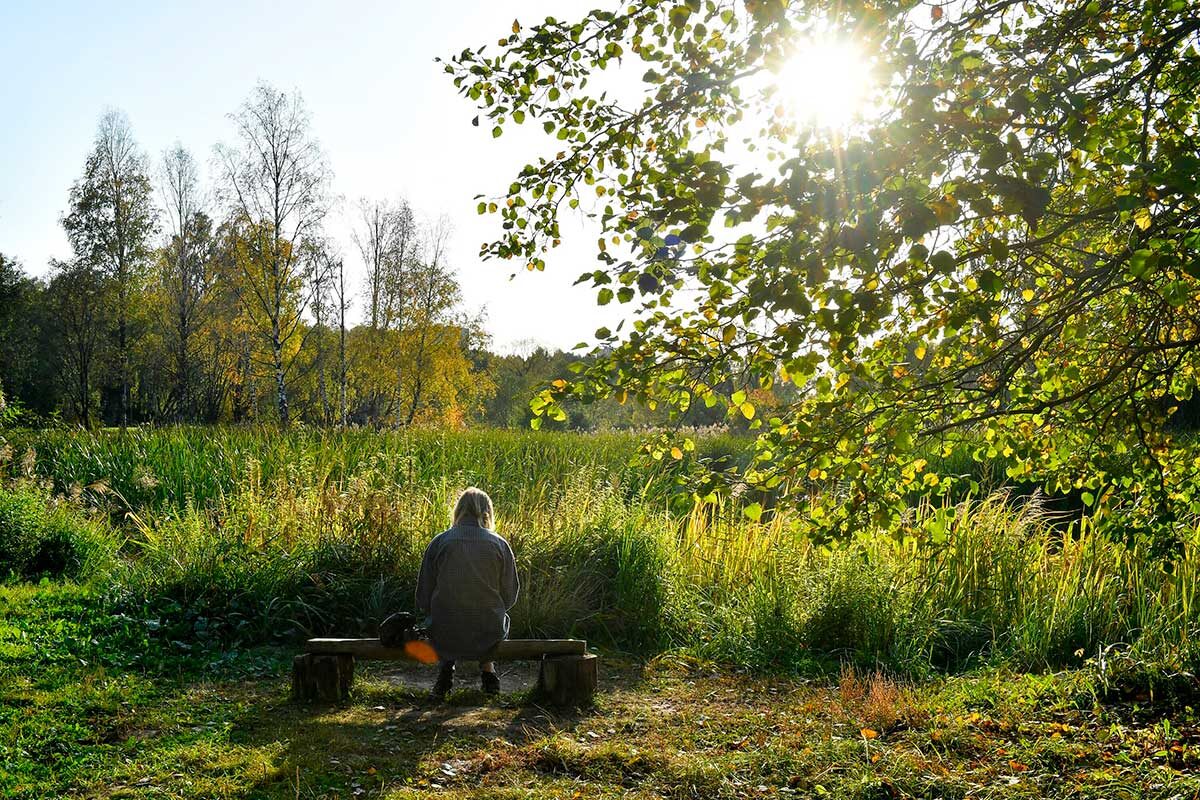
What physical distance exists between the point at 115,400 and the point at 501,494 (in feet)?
140

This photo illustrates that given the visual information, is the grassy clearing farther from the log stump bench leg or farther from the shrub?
the shrub

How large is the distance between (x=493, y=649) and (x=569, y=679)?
0.54 m

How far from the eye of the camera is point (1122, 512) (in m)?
4.97

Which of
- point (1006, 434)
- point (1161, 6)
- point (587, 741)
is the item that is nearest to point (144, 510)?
point (587, 741)

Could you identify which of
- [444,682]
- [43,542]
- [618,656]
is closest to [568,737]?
[444,682]

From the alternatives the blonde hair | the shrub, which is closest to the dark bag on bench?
the blonde hair

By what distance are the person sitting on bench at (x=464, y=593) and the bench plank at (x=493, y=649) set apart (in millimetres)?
113

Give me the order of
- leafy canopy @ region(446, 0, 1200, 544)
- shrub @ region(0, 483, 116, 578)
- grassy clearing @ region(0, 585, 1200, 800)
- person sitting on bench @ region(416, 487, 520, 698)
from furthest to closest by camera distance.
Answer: shrub @ region(0, 483, 116, 578)
person sitting on bench @ region(416, 487, 520, 698)
grassy clearing @ region(0, 585, 1200, 800)
leafy canopy @ region(446, 0, 1200, 544)

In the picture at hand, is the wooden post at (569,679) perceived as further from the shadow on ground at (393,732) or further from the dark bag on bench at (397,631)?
the dark bag on bench at (397,631)

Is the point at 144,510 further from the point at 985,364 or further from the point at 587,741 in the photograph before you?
the point at 985,364

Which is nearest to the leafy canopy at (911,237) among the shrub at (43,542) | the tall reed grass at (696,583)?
the tall reed grass at (696,583)

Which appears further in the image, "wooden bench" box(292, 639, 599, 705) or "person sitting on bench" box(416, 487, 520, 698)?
"person sitting on bench" box(416, 487, 520, 698)

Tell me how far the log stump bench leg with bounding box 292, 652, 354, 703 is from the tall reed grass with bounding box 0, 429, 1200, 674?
151 cm

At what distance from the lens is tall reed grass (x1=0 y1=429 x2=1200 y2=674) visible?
6.85 metres
